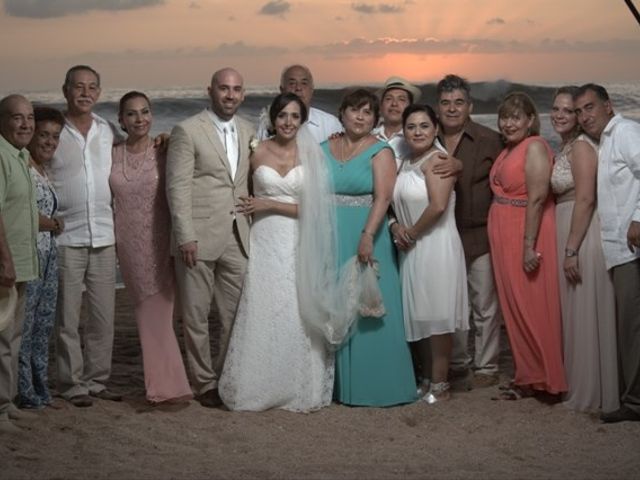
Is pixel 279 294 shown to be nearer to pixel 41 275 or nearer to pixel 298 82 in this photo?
pixel 41 275

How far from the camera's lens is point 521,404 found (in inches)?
229

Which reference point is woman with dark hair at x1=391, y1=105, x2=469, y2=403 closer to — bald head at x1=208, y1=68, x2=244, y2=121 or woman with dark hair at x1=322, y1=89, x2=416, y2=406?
woman with dark hair at x1=322, y1=89, x2=416, y2=406

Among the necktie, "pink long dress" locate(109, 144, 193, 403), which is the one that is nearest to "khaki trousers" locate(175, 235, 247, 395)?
"pink long dress" locate(109, 144, 193, 403)

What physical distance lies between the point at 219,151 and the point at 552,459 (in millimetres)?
2072

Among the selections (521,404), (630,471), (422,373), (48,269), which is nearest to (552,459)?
(630,471)

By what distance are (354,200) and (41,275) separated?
4.96 feet

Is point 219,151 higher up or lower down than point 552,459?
higher up

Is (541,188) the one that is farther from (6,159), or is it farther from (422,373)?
(6,159)

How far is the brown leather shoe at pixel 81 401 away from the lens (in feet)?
18.9

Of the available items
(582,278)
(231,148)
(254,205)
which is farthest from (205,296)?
(582,278)

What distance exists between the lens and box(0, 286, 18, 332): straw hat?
5.09m

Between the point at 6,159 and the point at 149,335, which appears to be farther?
the point at 149,335

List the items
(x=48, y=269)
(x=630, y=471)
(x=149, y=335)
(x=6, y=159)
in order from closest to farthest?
1. (x=630, y=471)
2. (x=6, y=159)
3. (x=48, y=269)
4. (x=149, y=335)

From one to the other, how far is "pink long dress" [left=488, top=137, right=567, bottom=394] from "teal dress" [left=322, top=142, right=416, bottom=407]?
0.53m
